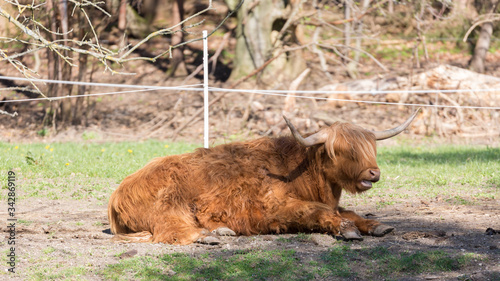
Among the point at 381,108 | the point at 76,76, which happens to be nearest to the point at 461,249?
the point at 381,108

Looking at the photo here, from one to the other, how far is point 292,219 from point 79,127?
10.0m

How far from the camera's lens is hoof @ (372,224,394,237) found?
16.6 feet

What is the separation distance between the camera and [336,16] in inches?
837

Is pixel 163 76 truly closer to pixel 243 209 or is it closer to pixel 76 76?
pixel 76 76

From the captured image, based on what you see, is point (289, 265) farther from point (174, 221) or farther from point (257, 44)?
point (257, 44)

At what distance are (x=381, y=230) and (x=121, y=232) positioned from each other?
2363 millimetres

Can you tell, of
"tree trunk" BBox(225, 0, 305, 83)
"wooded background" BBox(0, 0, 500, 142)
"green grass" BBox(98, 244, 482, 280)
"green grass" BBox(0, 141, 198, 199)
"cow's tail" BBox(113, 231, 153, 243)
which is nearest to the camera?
"green grass" BBox(98, 244, 482, 280)

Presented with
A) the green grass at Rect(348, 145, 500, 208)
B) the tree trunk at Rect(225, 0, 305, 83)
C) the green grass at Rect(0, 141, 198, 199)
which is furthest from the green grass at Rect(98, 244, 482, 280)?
the tree trunk at Rect(225, 0, 305, 83)

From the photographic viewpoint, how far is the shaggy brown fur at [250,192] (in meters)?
5.20

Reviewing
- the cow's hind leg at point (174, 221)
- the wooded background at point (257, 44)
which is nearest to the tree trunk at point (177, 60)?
the wooded background at point (257, 44)

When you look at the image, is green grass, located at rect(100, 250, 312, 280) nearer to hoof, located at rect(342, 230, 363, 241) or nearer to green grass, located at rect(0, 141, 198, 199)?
hoof, located at rect(342, 230, 363, 241)

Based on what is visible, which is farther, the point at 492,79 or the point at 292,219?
the point at 492,79

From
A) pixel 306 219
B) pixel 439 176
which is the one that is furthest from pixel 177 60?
pixel 306 219

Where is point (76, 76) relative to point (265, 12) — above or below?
below
